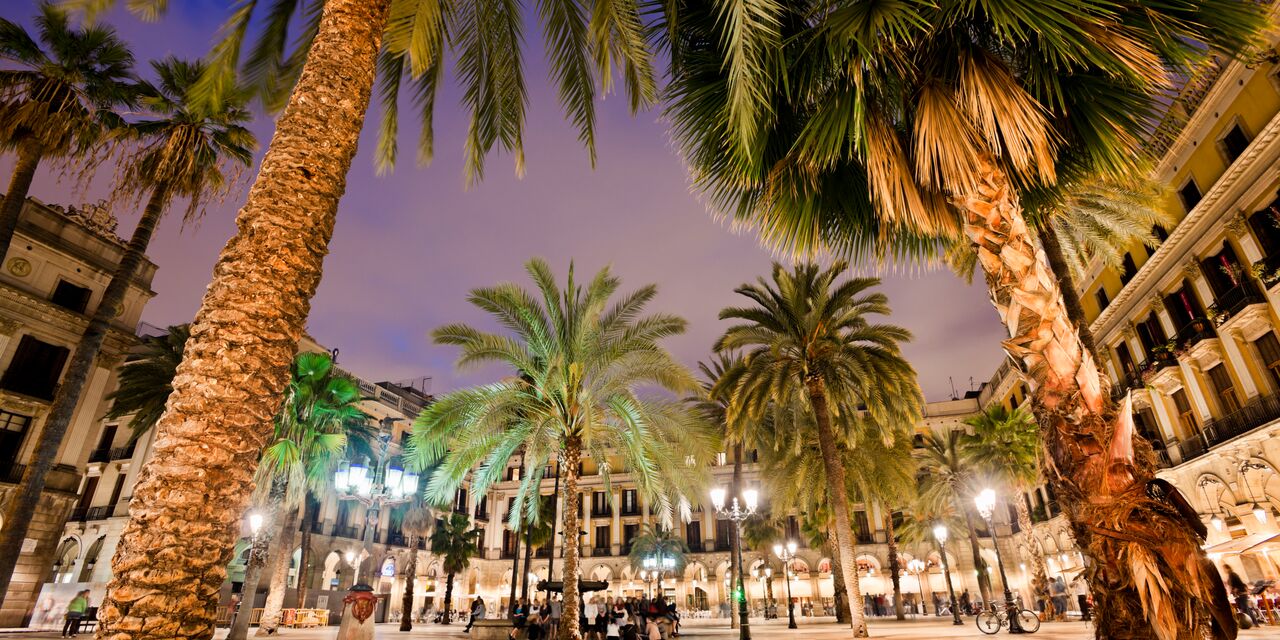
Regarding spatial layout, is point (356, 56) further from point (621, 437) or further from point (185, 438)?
point (621, 437)

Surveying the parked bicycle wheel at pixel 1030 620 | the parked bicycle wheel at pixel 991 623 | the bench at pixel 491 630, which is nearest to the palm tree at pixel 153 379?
the bench at pixel 491 630

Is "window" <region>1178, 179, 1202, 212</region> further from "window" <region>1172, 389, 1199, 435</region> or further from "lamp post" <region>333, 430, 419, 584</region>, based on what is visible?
"lamp post" <region>333, 430, 419, 584</region>

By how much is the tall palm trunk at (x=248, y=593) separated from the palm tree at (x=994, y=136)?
15.8 metres

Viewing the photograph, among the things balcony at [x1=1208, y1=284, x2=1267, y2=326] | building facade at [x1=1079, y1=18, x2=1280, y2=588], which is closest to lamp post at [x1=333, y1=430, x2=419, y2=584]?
building facade at [x1=1079, y1=18, x2=1280, y2=588]

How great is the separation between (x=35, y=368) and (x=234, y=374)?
89.4 ft

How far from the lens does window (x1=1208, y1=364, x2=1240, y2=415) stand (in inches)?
730

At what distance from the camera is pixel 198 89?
7.33 m

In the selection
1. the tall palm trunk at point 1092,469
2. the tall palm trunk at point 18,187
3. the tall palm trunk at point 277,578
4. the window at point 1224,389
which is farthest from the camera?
the window at point 1224,389

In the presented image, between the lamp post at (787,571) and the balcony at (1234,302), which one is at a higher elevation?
the balcony at (1234,302)

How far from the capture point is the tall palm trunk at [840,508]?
13.9 meters

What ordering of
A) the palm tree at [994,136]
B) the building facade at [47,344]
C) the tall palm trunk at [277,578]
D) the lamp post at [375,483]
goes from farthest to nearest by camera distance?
the building facade at [47,344], the tall palm trunk at [277,578], the lamp post at [375,483], the palm tree at [994,136]

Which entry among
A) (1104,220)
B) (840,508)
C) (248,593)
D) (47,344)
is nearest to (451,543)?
(248,593)

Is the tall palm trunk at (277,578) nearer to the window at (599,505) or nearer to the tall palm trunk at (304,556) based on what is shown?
the tall palm trunk at (304,556)

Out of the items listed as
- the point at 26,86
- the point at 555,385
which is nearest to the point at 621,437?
the point at 555,385
